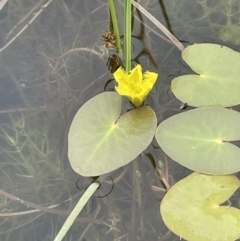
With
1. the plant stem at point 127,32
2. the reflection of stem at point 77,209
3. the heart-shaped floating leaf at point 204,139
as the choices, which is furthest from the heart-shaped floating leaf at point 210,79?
the reflection of stem at point 77,209

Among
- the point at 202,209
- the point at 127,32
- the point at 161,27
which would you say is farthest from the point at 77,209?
the point at 161,27

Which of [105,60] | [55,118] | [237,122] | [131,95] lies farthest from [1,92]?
[237,122]

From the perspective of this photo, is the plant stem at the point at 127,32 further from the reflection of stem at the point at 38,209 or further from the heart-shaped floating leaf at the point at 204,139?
the reflection of stem at the point at 38,209

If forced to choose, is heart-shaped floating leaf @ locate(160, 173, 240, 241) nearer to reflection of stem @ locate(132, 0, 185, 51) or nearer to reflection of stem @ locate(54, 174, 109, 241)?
reflection of stem @ locate(54, 174, 109, 241)

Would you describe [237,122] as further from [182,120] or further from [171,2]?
[171,2]

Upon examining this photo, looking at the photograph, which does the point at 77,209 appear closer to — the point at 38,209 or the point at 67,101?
the point at 38,209
